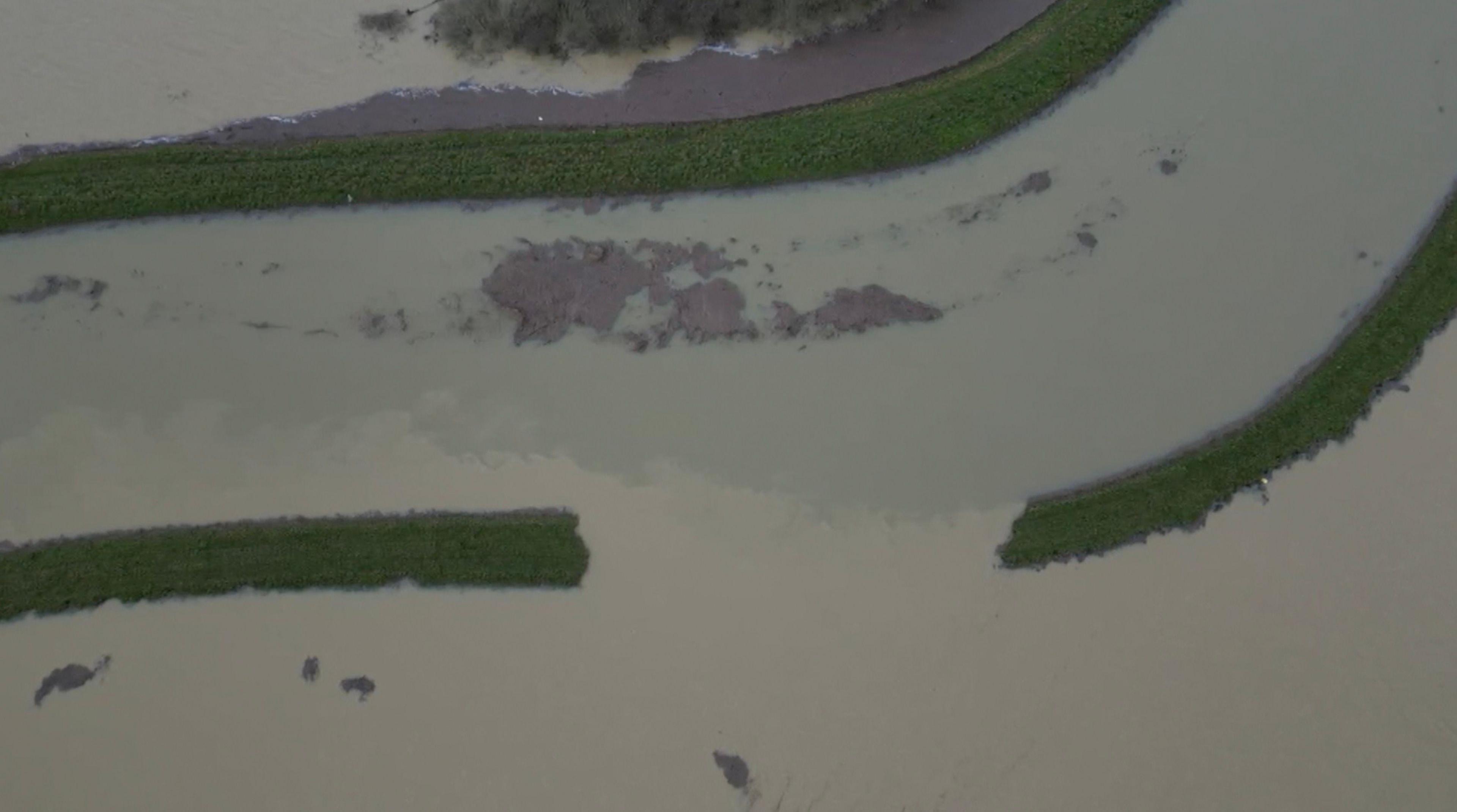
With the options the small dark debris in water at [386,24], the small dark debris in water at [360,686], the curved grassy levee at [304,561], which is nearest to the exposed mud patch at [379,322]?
the curved grassy levee at [304,561]

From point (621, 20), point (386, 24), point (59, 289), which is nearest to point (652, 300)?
point (621, 20)

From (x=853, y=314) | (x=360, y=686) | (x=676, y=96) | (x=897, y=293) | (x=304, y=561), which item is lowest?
(x=360, y=686)

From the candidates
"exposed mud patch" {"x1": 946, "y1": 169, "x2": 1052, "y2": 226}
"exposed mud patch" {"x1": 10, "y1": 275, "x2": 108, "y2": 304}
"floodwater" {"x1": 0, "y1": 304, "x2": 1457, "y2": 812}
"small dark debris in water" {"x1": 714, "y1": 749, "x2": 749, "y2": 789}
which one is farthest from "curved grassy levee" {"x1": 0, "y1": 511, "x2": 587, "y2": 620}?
"exposed mud patch" {"x1": 946, "y1": 169, "x2": 1052, "y2": 226}

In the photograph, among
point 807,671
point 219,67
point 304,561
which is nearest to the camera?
point 807,671

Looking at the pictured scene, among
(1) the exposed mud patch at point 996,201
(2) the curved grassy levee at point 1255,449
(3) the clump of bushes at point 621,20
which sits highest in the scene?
(3) the clump of bushes at point 621,20

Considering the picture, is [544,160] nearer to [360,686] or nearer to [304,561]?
[304,561]

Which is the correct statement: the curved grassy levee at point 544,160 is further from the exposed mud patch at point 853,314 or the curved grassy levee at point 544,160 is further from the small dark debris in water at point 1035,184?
the exposed mud patch at point 853,314
